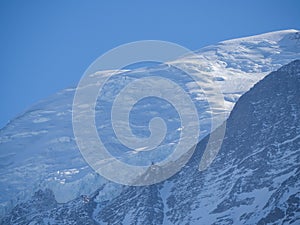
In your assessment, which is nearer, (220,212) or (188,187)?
(220,212)

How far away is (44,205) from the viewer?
7643 inches

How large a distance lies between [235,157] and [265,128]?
9.71m

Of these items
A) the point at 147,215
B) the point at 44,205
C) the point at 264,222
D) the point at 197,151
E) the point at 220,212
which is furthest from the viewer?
the point at 44,205

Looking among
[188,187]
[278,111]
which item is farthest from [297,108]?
[188,187]

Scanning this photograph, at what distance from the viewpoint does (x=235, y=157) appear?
544ft

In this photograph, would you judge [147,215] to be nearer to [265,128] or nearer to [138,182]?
[138,182]

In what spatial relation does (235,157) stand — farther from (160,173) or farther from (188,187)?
(160,173)

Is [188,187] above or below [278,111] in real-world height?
below

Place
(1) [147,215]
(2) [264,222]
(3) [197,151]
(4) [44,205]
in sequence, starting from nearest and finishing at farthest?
(2) [264,222], (1) [147,215], (3) [197,151], (4) [44,205]

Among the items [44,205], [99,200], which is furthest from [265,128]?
[44,205]

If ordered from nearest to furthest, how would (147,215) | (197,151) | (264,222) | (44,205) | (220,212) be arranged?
(264,222)
(220,212)
(147,215)
(197,151)
(44,205)

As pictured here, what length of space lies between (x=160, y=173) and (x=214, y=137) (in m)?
16.5

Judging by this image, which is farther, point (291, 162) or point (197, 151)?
point (197, 151)

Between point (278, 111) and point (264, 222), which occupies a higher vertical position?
point (278, 111)
